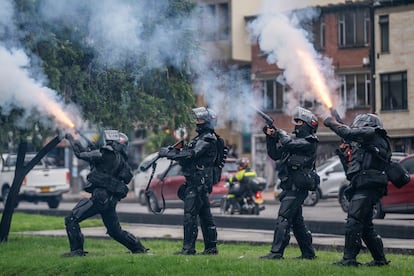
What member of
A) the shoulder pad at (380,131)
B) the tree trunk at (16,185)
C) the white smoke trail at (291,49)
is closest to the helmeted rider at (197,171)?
the white smoke trail at (291,49)

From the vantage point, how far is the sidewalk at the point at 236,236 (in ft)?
59.3

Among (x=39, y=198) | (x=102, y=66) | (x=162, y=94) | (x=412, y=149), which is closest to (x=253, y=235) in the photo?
(x=162, y=94)

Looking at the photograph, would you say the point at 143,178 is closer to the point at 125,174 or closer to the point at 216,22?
the point at 216,22

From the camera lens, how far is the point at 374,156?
1358cm

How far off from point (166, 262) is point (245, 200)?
42.6ft

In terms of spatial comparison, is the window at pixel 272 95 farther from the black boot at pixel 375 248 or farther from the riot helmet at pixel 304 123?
the black boot at pixel 375 248

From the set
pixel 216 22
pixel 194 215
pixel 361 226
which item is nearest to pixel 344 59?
pixel 216 22

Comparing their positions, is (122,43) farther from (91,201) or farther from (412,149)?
(412,149)

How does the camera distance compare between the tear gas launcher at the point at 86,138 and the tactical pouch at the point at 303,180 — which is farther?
the tear gas launcher at the point at 86,138

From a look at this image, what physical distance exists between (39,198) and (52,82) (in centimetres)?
1867

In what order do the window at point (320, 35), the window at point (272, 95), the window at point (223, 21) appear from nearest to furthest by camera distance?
the window at point (223, 21) → the window at point (272, 95) → the window at point (320, 35)

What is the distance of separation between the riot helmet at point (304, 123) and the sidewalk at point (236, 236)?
3.22 meters

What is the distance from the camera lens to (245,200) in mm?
27469

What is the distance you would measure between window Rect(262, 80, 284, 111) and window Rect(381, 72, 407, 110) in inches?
293
